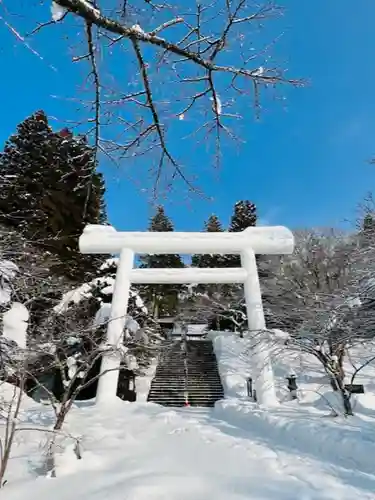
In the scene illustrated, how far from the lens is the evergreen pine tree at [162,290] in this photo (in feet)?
77.0

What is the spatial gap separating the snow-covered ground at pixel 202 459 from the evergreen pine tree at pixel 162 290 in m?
16.3

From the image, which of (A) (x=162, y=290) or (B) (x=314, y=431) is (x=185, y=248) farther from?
(A) (x=162, y=290)

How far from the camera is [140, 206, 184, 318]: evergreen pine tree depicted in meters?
23.5

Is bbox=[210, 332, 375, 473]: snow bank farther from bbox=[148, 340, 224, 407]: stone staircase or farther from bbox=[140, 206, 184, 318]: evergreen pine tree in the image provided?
bbox=[140, 206, 184, 318]: evergreen pine tree

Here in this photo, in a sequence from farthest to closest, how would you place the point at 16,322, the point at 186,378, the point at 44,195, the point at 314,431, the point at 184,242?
the point at 186,378 → the point at 44,195 → the point at 184,242 → the point at 16,322 → the point at 314,431

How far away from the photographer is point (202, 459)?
13.3ft

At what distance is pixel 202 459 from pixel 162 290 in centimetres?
2119

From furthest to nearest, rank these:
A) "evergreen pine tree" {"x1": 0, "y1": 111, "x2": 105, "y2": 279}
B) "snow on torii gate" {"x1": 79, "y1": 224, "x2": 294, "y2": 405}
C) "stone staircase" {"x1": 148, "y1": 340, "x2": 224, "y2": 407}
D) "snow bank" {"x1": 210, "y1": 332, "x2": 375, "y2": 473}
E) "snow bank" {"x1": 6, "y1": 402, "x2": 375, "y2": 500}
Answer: "evergreen pine tree" {"x1": 0, "y1": 111, "x2": 105, "y2": 279}
"stone staircase" {"x1": 148, "y1": 340, "x2": 224, "y2": 407}
"snow on torii gate" {"x1": 79, "y1": 224, "x2": 294, "y2": 405}
"snow bank" {"x1": 210, "y1": 332, "x2": 375, "y2": 473}
"snow bank" {"x1": 6, "y1": 402, "x2": 375, "y2": 500}

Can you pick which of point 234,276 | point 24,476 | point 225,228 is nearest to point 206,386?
point 234,276

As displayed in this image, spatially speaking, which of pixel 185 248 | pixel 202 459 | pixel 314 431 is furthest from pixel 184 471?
pixel 185 248

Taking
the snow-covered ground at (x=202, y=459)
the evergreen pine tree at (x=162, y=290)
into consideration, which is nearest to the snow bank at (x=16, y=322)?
the snow-covered ground at (x=202, y=459)

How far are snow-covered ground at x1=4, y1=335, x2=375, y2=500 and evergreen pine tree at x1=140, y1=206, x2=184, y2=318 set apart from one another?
53.3 feet

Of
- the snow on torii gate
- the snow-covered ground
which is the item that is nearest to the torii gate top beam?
the snow on torii gate

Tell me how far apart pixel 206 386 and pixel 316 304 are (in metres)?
5.57
